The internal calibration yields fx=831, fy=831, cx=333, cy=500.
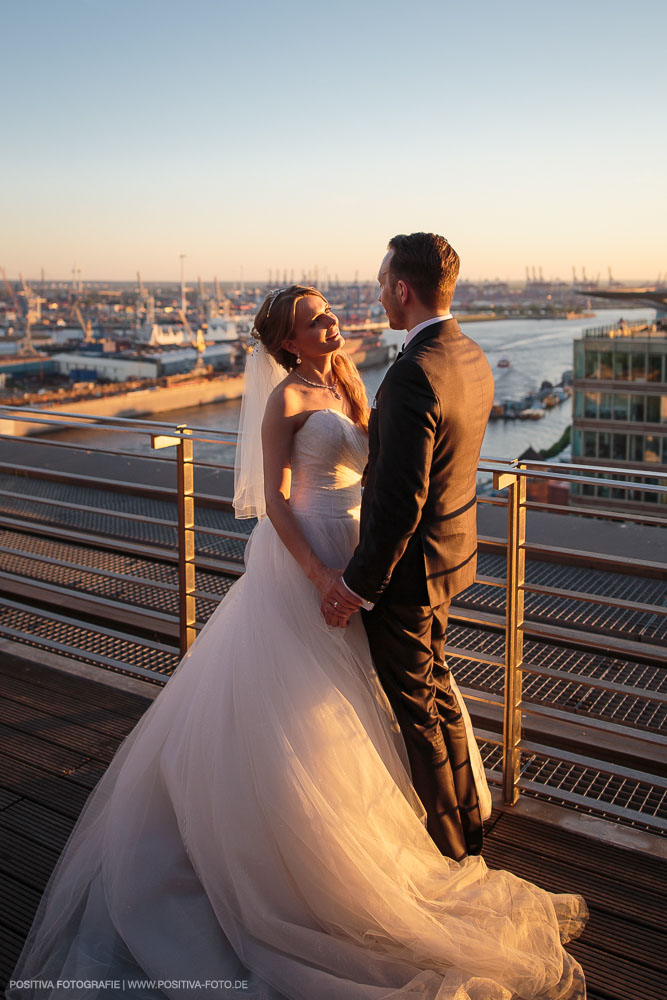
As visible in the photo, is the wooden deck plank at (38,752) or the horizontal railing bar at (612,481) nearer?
the horizontal railing bar at (612,481)

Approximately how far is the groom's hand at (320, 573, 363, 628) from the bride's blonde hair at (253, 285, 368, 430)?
1.36 feet

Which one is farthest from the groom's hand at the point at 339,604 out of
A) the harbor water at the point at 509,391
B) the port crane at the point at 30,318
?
the port crane at the point at 30,318

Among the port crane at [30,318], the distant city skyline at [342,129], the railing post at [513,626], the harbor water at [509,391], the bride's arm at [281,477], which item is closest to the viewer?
the bride's arm at [281,477]

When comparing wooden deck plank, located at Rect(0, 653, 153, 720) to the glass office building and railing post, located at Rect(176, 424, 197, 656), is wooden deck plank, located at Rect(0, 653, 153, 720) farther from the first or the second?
the glass office building

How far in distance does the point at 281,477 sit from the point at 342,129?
29.4m

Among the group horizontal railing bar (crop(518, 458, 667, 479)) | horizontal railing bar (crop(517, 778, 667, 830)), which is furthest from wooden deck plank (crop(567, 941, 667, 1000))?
horizontal railing bar (crop(518, 458, 667, 479))

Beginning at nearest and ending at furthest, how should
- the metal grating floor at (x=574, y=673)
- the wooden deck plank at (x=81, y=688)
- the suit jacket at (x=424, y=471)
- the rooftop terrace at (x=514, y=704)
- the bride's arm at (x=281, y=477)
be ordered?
1. the suit jacket at (x=424, y=471)
2. the bride's arm at (x=281, y=477)
3. the rooftop terrace at (x=514, y=704)
4. the wooden deck plank at (x=81, y=688)
5. the metal grating floor at (x=574, y=673)

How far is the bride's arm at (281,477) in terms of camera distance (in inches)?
69.0

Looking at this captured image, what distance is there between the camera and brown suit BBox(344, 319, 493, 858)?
4.89 ft

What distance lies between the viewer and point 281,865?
160 cm

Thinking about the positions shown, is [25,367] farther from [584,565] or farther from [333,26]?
[584,565]

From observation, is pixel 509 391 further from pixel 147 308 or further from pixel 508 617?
pixel 147 308

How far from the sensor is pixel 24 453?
351 inches

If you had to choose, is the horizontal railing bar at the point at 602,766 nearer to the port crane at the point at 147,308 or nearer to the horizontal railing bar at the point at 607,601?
the horizontal railing bar at the point at 607,601
